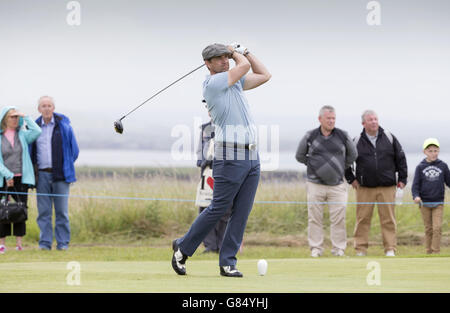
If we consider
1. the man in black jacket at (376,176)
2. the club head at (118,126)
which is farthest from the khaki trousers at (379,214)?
the club head at (118,126)

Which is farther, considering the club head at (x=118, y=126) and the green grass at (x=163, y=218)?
the green grass at (x=163, y=218)

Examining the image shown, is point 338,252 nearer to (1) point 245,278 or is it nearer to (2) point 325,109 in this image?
(2) point 325,109

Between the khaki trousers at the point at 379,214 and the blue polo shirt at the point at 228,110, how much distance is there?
17.8 feet

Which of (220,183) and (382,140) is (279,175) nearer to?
(382,140)

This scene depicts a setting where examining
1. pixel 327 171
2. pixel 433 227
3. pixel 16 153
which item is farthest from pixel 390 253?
pixel 16 153

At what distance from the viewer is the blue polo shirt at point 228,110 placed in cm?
646

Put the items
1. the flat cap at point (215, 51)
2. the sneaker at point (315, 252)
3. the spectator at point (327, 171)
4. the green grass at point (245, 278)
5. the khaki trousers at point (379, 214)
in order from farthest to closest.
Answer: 1. the khaki trousers at point (379, 214)
2. the spectator at point (327, 171)
3. the sneaker at point (315, 252)
4. the flat cap at point (215, 51)
5. the green grass at point (245, 278)

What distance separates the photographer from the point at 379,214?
1164cm

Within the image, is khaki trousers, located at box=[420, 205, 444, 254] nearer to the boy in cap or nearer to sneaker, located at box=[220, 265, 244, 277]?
the boy in cap

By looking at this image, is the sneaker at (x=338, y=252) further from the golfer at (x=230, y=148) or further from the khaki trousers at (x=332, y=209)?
the golfer at (x=230, y=148)

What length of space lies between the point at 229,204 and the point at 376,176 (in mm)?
5317

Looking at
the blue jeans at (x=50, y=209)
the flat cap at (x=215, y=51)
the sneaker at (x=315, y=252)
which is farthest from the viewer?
the blue jeans at (x=50, y=209)
